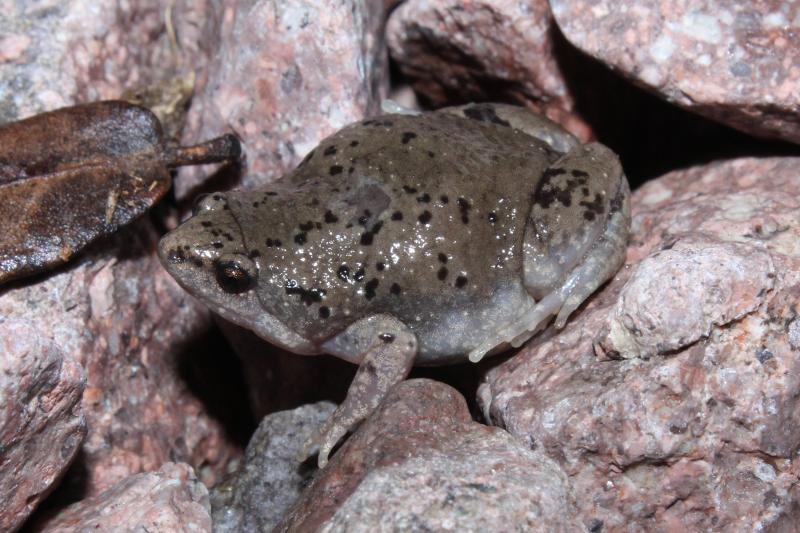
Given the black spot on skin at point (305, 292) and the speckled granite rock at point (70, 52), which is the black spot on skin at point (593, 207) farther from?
the speckled granite rock at point (70, 52)

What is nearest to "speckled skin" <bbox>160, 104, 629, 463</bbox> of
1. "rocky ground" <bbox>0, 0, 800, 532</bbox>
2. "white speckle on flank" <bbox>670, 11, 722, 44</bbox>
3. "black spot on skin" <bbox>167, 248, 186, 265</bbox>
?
"black spot on skin" <bbox>167, 248, 186, 265</bbox>

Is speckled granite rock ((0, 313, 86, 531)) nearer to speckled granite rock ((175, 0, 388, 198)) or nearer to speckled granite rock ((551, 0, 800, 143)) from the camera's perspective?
speckled granite rock ((175, 0, 388, 198))

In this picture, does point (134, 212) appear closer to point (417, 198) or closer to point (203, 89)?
point (203, 89)

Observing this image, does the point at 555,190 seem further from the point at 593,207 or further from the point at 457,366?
the point at 457,366

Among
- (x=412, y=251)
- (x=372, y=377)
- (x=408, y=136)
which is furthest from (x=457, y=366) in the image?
(x=408, y=136)

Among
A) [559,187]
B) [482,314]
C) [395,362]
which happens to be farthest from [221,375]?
[559,187]
